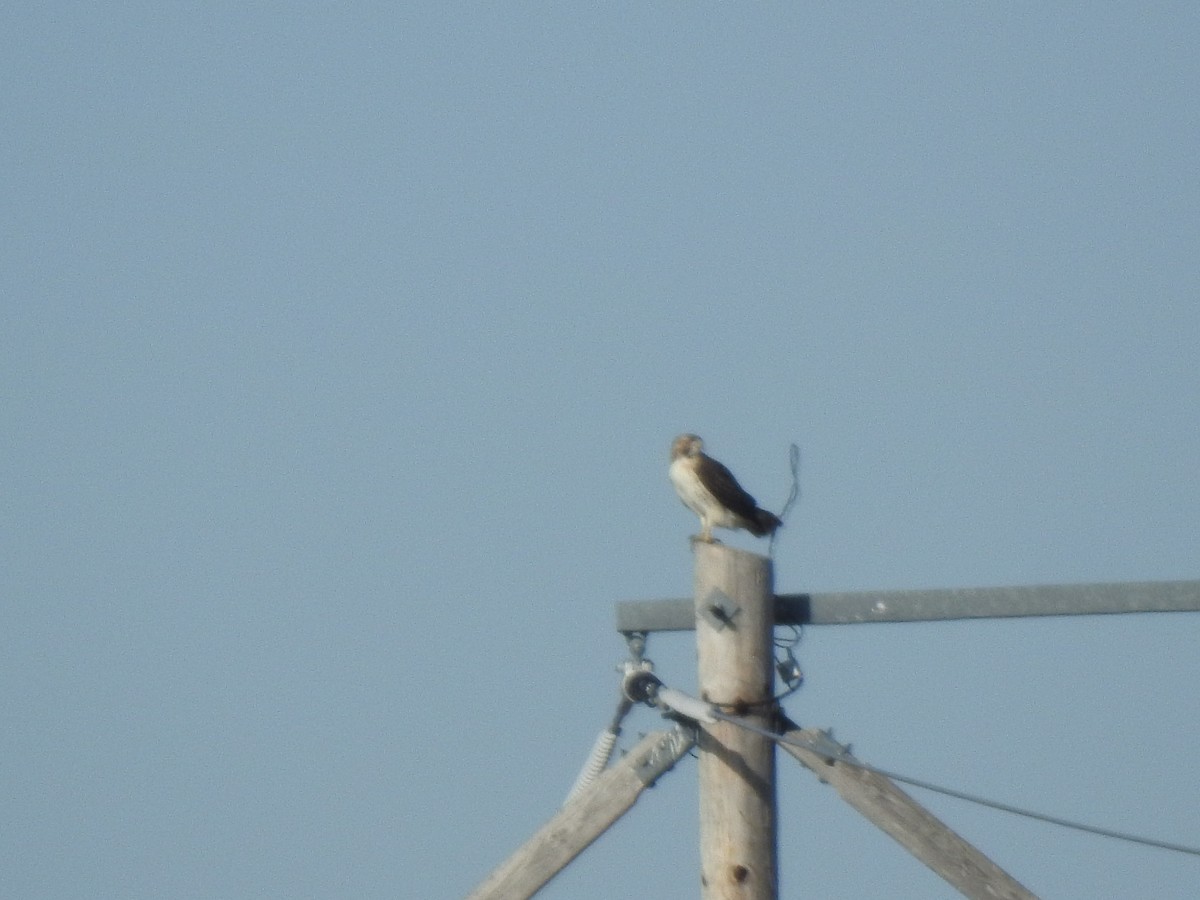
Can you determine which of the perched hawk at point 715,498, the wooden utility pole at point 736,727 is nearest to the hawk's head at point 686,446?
the perched hawk at point 715,498

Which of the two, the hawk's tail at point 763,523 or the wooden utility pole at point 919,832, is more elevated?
the hawk's tail at point 763,523

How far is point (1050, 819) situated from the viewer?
6223 millimetres

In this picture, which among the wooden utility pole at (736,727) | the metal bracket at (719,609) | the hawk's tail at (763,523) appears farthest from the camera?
the hawk's tail at (763,523)

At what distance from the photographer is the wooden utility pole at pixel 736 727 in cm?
657

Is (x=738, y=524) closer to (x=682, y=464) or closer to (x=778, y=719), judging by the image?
(x=682, y=464)

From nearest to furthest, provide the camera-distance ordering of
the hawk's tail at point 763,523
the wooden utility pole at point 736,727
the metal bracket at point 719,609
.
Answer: the wooden utility pole at point 736,727, the metal bracket at point 719,609, the hawk's tail at point 763,523

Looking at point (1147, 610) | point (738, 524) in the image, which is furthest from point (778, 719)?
point (738, 524)

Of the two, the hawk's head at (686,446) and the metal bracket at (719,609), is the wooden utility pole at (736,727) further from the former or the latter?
the hawk's head at (686,446)

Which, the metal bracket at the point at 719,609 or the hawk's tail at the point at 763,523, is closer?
the metal bracket at the point at 719,609

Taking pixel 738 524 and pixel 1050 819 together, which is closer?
pixel 1050 819

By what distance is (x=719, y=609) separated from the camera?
6.70 metres

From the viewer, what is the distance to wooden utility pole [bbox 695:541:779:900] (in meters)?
6.57

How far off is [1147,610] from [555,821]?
2.04 meters

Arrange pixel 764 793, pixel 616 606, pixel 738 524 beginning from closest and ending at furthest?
pixel 764 793
pixel 616 606
pixel 738 524
